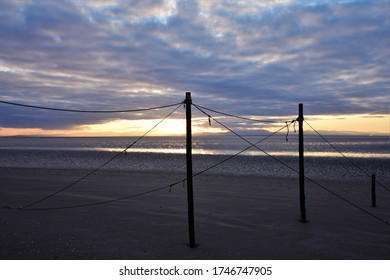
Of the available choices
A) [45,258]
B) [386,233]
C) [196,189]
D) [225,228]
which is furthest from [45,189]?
[386,233]

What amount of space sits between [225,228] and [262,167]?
1011 inches

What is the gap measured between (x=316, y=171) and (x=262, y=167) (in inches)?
246

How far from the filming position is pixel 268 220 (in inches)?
A: 509

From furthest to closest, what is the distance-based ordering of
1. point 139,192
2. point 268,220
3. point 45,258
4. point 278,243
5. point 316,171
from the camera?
1. point 316,171
2. point 139,192
3. point 268,220
4. point 278,243
5. point 45,258

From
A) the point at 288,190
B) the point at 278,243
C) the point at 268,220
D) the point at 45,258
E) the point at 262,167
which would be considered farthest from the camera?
the point at 262,167

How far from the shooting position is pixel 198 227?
470 inches

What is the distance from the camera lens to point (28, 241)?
1026 cm

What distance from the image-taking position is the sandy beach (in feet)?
30.9

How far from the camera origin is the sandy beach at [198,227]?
9.43 m

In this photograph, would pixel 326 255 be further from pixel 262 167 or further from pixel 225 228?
pixel 262 167

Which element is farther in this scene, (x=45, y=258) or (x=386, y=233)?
(x=386, y=233)

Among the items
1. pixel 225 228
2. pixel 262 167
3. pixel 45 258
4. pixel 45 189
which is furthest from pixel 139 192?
pixel 262 167
